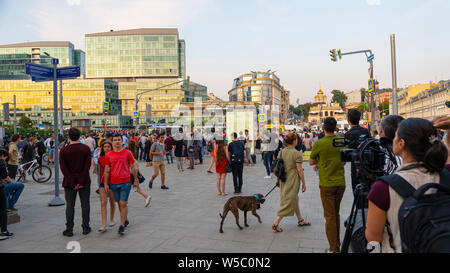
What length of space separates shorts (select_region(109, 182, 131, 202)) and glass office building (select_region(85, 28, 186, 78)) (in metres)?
107

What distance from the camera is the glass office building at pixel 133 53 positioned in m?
111

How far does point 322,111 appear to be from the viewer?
151750 mm

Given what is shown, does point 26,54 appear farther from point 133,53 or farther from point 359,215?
point 359,215

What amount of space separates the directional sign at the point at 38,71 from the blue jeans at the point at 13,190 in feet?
Answer: 9.00

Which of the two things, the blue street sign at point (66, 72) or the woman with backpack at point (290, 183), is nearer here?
the woman with backpack at point (290, 183)

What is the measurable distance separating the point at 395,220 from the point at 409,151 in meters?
0.42

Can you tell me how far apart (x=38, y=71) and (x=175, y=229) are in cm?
554

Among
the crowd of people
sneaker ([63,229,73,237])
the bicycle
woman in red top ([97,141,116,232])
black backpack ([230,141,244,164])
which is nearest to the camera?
the crowd of people

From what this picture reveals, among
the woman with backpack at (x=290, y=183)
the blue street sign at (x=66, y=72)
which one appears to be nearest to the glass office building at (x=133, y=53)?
the blue street sign at (x=66, y=72)

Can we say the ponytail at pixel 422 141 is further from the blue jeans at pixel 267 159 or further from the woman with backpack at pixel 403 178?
the blue jeans at pixel 267 159

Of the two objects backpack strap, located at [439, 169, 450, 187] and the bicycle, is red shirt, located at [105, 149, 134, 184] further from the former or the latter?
the bicycle

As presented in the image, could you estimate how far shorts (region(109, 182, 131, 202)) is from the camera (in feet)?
19.7

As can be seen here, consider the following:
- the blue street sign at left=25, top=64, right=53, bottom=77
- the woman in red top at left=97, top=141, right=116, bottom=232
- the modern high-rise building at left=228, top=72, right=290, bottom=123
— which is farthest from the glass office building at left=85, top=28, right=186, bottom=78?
the woman in red top at left=97, top=141, right=116, bottom=232
